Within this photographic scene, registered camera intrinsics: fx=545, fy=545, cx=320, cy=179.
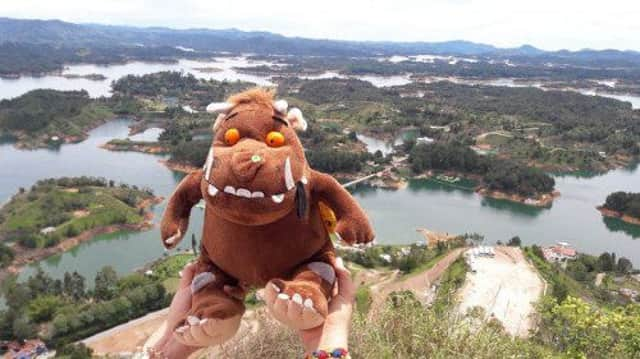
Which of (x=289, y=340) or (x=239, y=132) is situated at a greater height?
(x=239, y=132)

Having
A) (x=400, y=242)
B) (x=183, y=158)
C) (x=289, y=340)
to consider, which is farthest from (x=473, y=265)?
(x=183, y=158)

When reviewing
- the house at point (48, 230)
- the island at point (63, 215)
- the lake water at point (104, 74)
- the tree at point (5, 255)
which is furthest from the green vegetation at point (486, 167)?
the lake water at point (104, 74)

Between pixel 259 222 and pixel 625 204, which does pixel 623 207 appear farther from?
pixel 259 222

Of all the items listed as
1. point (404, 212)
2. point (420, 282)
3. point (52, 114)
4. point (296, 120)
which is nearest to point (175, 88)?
point (52, 114)

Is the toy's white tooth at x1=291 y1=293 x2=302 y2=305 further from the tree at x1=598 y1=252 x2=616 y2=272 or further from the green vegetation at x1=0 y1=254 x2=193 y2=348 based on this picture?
the tree at x1=598 y1=252 x2=616 y2=272

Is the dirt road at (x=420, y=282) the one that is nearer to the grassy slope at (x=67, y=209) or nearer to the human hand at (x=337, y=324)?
the human hand at (x=337, y=324)

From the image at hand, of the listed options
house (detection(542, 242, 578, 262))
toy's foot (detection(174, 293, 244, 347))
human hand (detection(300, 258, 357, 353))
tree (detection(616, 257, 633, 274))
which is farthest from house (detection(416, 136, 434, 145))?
toy's foot (detection(174, 293, 244, 347))

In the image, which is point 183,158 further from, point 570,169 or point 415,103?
point 415,103
